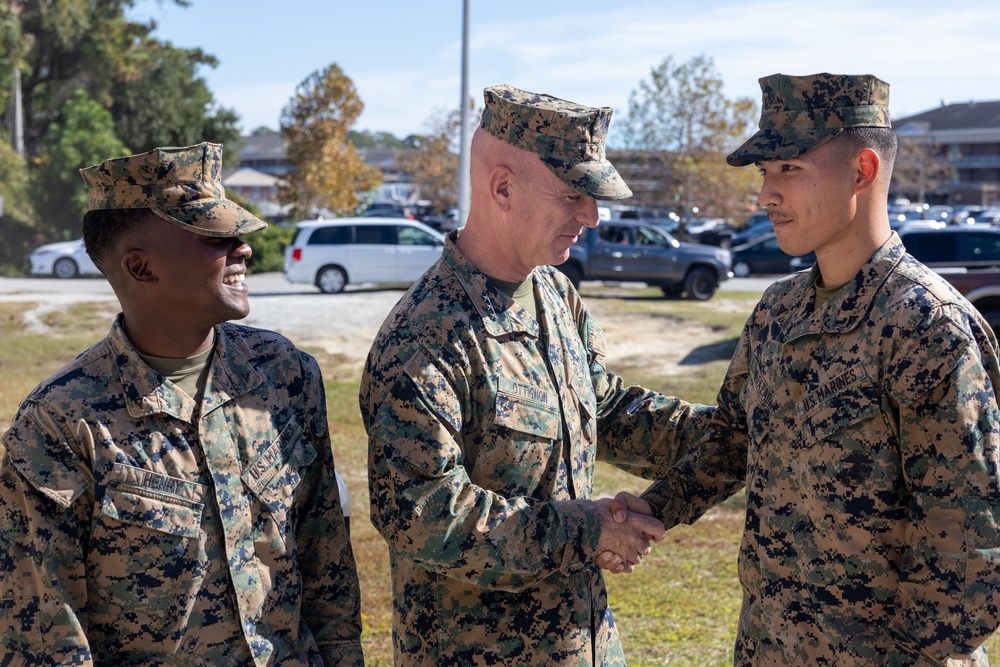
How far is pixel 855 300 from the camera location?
2566mm

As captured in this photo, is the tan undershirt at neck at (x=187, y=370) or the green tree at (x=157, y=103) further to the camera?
the green tree at (x=157, y=103)

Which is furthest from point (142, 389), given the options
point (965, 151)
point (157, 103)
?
point (965, 151)

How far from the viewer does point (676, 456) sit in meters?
3.24

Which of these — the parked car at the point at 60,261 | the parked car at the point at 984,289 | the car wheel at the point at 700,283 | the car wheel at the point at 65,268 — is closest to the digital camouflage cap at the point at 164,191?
the parked car at the point at 984,289

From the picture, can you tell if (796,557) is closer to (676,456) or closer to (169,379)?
(676,456)

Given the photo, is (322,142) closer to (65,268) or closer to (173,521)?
(65,268)

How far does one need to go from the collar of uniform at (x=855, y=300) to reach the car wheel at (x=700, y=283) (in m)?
19.6

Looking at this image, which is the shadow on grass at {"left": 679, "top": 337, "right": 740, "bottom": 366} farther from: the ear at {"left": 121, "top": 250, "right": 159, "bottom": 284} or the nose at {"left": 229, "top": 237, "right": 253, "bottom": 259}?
the ear at {"left": 121, "top": 250, "right": 159, "bottom": 284}

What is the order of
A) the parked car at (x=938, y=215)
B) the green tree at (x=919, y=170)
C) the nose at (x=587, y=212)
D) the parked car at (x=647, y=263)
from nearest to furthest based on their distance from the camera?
the nose at (x=587, y=212) → the parked car at (x=647, y=263) → the parked car at (x=938, y=215) → the green tree at (x=919, y=170)

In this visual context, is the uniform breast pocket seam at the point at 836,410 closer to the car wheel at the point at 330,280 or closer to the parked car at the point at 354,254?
the parked car at the point at 354,254

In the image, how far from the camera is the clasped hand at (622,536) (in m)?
2.68

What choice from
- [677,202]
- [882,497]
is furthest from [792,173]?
[677,202]

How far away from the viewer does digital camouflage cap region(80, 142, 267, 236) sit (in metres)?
2.27

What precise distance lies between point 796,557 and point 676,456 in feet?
2.27
